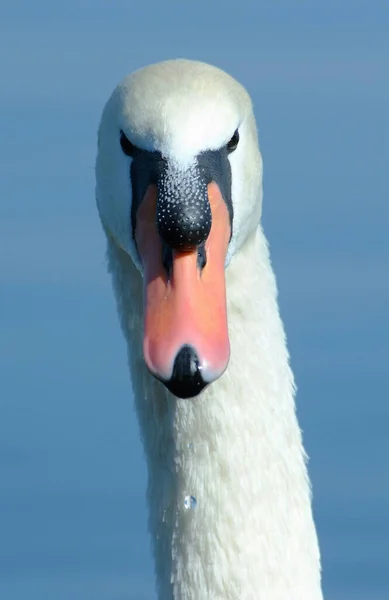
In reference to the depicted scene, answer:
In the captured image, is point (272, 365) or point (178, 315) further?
point (272, 365)

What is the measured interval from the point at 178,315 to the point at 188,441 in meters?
0.91

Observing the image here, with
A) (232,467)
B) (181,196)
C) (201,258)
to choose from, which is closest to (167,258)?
(201,258)

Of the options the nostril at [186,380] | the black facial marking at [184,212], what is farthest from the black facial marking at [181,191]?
the nostril at [186,380]

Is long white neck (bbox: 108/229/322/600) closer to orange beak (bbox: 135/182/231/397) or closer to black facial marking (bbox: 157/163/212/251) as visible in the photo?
orange beak (bbox: 135/182/231/397)

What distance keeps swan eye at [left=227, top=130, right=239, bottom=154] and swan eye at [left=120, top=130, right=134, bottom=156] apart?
1.14ft

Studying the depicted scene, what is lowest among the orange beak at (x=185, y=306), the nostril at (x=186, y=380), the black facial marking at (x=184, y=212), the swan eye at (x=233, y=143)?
the nostril at (x=186, y=380)

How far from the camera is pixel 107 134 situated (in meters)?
11.2

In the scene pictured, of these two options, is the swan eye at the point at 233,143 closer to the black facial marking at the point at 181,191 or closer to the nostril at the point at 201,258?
the black facial marking at the point at 181,191

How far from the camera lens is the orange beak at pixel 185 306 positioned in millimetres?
10227

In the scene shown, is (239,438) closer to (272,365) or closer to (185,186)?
(272,365)

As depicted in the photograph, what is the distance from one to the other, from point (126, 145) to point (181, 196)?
527mm

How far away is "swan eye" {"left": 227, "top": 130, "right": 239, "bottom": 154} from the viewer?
10992 mm

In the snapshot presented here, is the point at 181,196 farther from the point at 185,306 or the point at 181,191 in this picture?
the point at 185,306

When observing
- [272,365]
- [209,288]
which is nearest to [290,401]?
[272,365]
